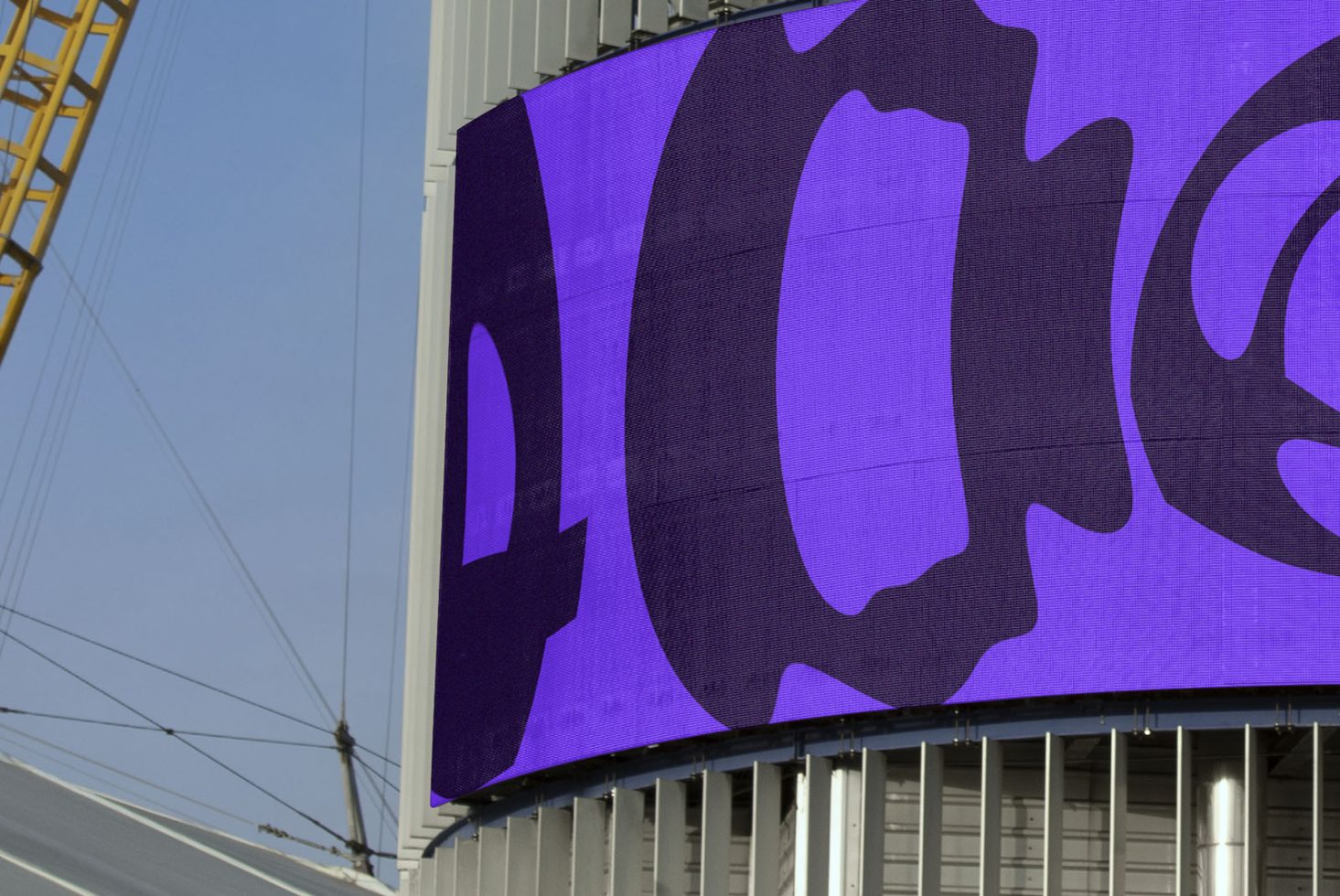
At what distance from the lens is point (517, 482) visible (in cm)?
4272

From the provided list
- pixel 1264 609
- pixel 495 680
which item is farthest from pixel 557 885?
pixel 1264 609

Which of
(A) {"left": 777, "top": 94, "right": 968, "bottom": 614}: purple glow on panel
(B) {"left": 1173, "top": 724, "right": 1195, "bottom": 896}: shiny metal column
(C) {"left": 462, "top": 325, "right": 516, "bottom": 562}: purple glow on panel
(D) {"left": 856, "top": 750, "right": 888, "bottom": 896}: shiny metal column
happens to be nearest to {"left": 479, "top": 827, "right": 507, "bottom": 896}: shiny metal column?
(C) {"left": 462, "top": 325, "right": 516, "bottom": 562}: purple glow on panel

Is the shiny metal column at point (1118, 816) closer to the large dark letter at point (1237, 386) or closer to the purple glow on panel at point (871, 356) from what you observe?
the large dark letter at point (1237, 386)

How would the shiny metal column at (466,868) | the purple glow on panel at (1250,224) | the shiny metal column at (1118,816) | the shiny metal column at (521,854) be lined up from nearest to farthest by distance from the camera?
the shiny metal column at (1118,816)
the purple glow on panel at (1250,224)
the shiny metal column at (521,854)
the shiny metal column at (466,868)

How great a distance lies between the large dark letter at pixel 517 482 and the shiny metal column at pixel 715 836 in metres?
3.81

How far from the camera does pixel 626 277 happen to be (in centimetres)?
4147

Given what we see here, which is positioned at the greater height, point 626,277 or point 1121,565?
point 626,277

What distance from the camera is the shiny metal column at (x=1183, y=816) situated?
34375 millimetres

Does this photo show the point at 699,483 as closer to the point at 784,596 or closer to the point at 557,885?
the point at 784,596

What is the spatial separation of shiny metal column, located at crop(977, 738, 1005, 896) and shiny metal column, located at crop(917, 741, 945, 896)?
621mm

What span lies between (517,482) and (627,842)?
6.17 meters

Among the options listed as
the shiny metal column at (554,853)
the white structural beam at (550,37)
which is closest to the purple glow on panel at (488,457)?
the shiny metal column at (554,853)

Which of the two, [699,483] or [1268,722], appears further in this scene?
[699,483]

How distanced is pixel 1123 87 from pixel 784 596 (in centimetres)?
858
